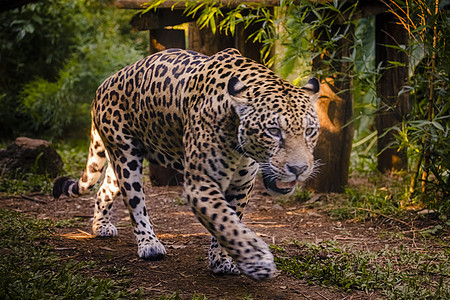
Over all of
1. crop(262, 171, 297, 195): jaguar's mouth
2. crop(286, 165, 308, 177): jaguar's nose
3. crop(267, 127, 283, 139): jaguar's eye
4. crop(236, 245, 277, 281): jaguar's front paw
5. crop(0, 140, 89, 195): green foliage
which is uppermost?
crop(267, 127, 283, 139): jaguar's eye

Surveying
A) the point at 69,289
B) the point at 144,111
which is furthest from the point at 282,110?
the point at 69,289

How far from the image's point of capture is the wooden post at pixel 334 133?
22.4 ft

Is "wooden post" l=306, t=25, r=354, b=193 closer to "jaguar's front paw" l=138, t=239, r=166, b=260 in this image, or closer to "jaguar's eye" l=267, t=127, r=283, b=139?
"jaguar's front paw" l=138, t=239, r=166, b=260

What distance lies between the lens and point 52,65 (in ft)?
39.9

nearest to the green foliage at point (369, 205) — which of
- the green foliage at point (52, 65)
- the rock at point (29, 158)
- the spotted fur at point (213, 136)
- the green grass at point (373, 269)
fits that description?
the green grass at point (373, 269)

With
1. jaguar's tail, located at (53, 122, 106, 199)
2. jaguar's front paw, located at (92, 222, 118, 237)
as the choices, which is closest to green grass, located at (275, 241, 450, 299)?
jaguar's front paw, located at (92, 222, 118, 237)

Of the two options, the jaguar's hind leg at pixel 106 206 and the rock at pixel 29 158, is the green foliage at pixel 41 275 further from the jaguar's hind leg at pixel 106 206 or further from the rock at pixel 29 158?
the rock at pixel 29 158

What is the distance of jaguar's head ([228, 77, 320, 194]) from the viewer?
3598 mm

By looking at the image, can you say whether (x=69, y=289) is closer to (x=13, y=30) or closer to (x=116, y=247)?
(x=116, y=247)

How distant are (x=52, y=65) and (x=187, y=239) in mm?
8148

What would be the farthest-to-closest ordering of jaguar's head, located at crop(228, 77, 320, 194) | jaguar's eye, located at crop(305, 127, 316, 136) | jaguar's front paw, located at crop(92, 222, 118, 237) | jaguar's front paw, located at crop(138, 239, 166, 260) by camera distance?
1. jaguar's front paw, located at crop(92, 222, 118, 237)
2. jaguar's front paw, located at crop(138, 239, 166, 260)
3. jaguar's eye, located at crop(305, 127, 316, 136)
4. jaguar's head, located at crop(228, 77, 320, 194)

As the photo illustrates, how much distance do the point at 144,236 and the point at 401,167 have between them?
4172 millimetres

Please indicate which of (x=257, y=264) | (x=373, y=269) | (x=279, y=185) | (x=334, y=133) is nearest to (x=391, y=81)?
(x=334, y=133)

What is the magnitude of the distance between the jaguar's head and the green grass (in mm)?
866
